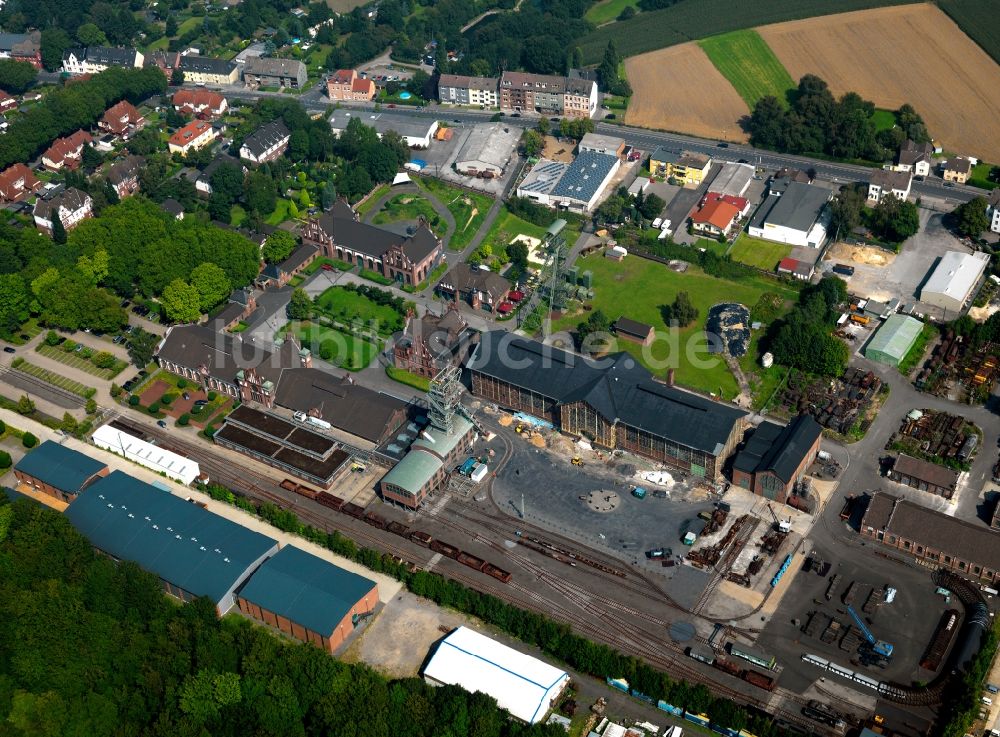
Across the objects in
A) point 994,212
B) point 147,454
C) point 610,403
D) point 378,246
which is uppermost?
point 994,212

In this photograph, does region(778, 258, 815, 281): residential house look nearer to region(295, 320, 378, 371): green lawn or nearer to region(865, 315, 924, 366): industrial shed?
region(865, 315, 924, 366): industrial shed

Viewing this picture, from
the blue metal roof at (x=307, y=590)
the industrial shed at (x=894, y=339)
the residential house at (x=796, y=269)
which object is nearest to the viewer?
the blue metal roof at (x=307, y=590)

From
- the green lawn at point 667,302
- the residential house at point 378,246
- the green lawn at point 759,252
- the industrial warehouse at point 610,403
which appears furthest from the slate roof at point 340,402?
the green lawn at point 759,252

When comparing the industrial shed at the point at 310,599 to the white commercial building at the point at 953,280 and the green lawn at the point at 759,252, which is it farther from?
the white commercial building at the point at 953,280

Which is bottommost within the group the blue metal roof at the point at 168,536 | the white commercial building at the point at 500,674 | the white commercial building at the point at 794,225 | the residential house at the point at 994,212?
the blue metal roof at the point at 168,536

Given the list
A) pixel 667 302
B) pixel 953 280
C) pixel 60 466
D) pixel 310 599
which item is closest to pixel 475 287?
pixel 667 302

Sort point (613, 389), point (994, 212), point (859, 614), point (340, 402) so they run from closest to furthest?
point (859, 614) → point (613, 389) → point (340, 402) → point (994, 212)

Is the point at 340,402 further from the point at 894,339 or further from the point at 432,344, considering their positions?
the point at 894,339
